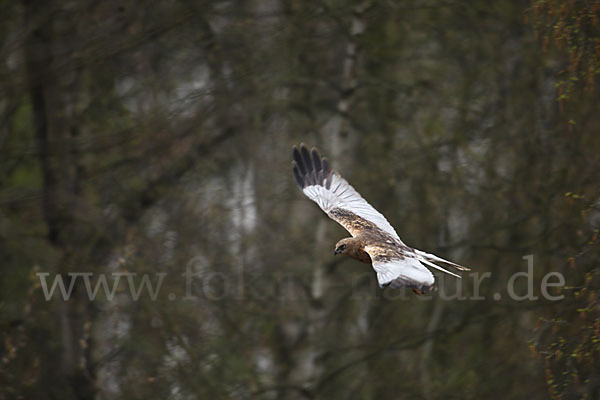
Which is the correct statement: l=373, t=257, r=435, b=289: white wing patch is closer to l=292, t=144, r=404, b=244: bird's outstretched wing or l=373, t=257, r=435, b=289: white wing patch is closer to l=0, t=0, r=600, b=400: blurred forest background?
l=292, t=144, r=404, b=244: bird's outstretched wing

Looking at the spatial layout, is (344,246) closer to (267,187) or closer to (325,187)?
(325,187)

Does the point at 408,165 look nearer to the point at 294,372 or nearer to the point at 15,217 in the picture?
the point at 294,372

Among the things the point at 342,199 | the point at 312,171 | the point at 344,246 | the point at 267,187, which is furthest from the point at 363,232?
the point at 267,187

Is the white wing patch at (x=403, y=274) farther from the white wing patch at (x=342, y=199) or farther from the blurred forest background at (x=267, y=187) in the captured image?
the blurred forest background at (x=267, y=187)

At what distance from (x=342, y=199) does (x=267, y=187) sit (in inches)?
88.2

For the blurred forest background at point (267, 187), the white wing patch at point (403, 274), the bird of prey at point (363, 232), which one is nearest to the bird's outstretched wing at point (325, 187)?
the bird of prey at point (363, 232)

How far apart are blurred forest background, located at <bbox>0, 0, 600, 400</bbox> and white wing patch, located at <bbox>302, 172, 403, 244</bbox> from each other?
1.07 m

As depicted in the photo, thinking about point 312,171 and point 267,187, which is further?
point 267,187

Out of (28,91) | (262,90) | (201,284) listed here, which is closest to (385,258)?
(201,284)

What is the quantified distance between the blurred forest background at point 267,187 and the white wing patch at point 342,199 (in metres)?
1.07

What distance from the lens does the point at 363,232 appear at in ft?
27.0

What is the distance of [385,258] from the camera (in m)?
7.04

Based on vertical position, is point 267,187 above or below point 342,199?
above

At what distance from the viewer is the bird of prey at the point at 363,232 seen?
21.1ft
